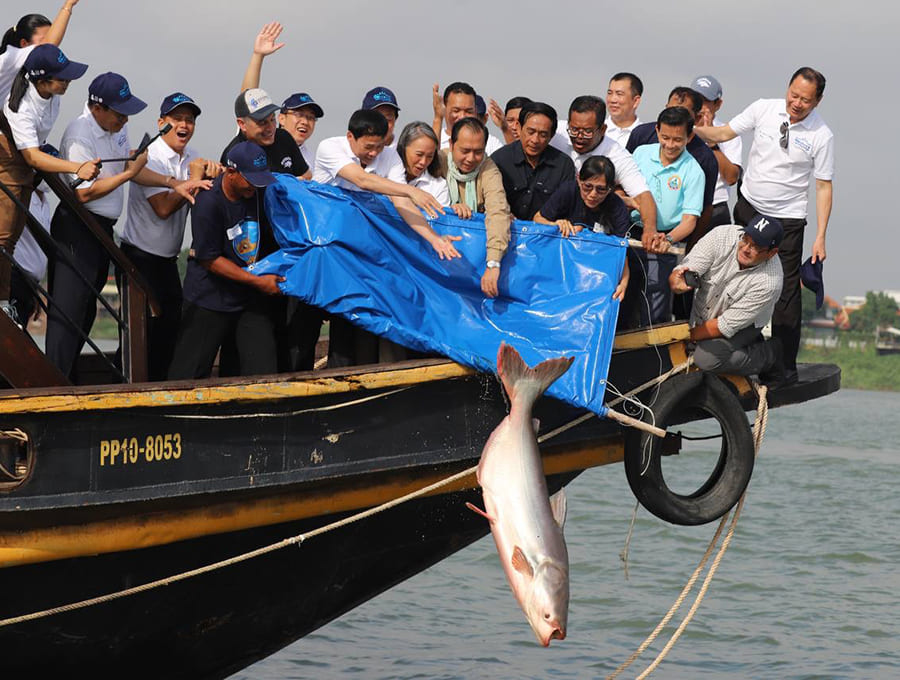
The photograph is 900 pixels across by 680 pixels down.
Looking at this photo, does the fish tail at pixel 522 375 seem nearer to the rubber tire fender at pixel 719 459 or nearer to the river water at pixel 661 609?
the rubber tire fender at pixel 719 459

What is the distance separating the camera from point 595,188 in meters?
5.88

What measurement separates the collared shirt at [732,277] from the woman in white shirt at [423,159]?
1.21 metres

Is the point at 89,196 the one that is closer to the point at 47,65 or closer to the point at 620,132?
the point at 47,65

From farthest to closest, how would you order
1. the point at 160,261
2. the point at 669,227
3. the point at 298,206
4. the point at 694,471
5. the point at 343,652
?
1. the point at 694,471
2. the point at 343,652
3. the point at 669,227
4. the point at 160,261
5. the point at 298,206

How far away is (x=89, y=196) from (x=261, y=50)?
1344mm

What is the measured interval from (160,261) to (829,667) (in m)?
6.79

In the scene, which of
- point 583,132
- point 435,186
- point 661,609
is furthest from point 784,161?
point 661,609

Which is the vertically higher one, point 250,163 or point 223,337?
point 250,163

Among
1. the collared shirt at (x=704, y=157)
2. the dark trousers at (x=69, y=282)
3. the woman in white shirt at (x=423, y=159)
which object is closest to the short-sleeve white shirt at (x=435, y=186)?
the woman in white shirt at (x=423, y=159)

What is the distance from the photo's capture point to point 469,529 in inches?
249

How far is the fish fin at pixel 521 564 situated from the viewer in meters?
4.68

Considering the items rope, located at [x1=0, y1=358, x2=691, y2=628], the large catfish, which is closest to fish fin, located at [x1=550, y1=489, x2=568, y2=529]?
the large catfish

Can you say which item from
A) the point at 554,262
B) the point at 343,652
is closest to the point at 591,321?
the point at 554,262

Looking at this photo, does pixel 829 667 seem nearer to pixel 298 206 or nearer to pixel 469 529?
pixel 469 529
